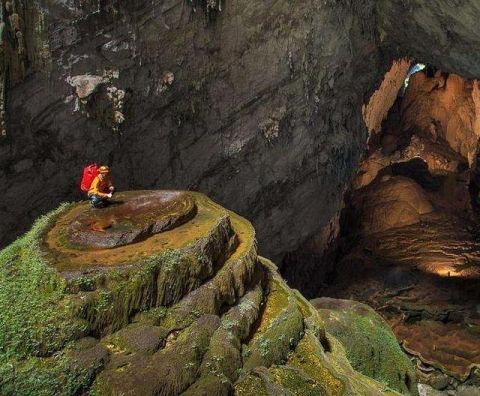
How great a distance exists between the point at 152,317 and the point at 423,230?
1545 centimetres

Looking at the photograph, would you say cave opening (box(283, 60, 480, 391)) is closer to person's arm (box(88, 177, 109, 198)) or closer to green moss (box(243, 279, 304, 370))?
green moss (box(243, 279, 304, 370))

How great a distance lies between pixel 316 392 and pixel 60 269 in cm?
→ 332

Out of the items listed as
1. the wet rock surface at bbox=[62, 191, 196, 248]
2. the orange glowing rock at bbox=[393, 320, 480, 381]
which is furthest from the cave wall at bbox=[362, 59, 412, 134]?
the wet rock surface at bbox=[62, 191, 196, 248]

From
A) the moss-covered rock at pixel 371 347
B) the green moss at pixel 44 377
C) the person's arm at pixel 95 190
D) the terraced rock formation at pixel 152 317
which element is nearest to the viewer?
the green moss at pixel 44 377

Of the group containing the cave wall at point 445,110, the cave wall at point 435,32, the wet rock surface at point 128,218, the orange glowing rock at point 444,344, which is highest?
the cave wall at point 435,32

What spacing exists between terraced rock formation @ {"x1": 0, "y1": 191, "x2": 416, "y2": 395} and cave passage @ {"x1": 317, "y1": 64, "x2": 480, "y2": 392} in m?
7.21

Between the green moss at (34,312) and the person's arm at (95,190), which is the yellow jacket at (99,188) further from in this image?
the green moss at (34,312)

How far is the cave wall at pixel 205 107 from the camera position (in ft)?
30.7

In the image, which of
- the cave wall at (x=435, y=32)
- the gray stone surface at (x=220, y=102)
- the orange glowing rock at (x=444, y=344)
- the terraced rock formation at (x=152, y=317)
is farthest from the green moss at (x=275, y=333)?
the cave wall at (x=435, y=32)

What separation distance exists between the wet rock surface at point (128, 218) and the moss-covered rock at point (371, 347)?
179 inches

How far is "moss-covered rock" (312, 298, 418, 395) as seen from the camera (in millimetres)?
8484

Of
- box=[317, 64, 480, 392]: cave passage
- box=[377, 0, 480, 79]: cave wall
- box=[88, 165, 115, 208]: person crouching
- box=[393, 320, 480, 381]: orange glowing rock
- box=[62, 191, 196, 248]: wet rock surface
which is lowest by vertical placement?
box=[393, 320, 480, 381]: orange glowing rock

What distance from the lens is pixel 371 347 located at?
28.8 feet

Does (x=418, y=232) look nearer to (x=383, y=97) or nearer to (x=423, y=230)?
(x=423, y=230)
